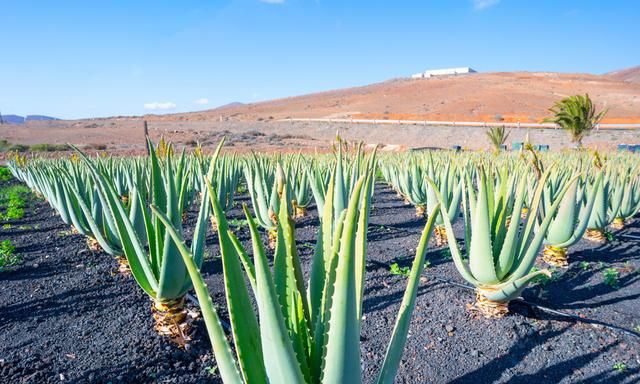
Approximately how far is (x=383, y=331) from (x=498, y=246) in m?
0.97

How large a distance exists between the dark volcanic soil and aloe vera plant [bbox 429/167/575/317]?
27 centimetres

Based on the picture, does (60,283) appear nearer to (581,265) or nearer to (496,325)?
(496,325)

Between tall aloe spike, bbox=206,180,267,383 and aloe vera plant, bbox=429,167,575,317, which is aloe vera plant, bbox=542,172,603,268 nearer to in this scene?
aloe vera plant, bbox=429,167,575,317

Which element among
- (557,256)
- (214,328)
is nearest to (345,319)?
(214,328)

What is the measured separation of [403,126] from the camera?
106 feet

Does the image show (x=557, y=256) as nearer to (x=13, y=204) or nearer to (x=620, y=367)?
(x=620, y=367)

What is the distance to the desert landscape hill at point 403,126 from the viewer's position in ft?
88.8

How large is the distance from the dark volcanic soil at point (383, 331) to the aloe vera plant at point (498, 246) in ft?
0.90

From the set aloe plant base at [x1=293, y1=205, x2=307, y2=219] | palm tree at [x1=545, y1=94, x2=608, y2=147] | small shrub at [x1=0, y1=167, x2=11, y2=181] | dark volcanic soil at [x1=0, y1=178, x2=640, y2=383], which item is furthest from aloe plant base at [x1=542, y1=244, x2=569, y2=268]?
small shrub at [x1=0, y1=167, x2=11, y2=181]

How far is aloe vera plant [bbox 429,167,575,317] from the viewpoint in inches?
96.4

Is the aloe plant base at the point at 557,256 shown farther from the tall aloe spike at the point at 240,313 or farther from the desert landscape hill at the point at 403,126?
the desert landscape hill at the point at 403,126

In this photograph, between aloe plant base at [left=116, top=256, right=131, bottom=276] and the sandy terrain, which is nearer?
aloe plant base at [left=116, top=256, right=131, bottom=276]

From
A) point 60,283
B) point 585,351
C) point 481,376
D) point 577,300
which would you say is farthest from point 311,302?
point 60,283

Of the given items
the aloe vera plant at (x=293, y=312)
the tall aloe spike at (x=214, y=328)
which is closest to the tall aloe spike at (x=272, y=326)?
the aloe vera plant at (x=293, y=312)
